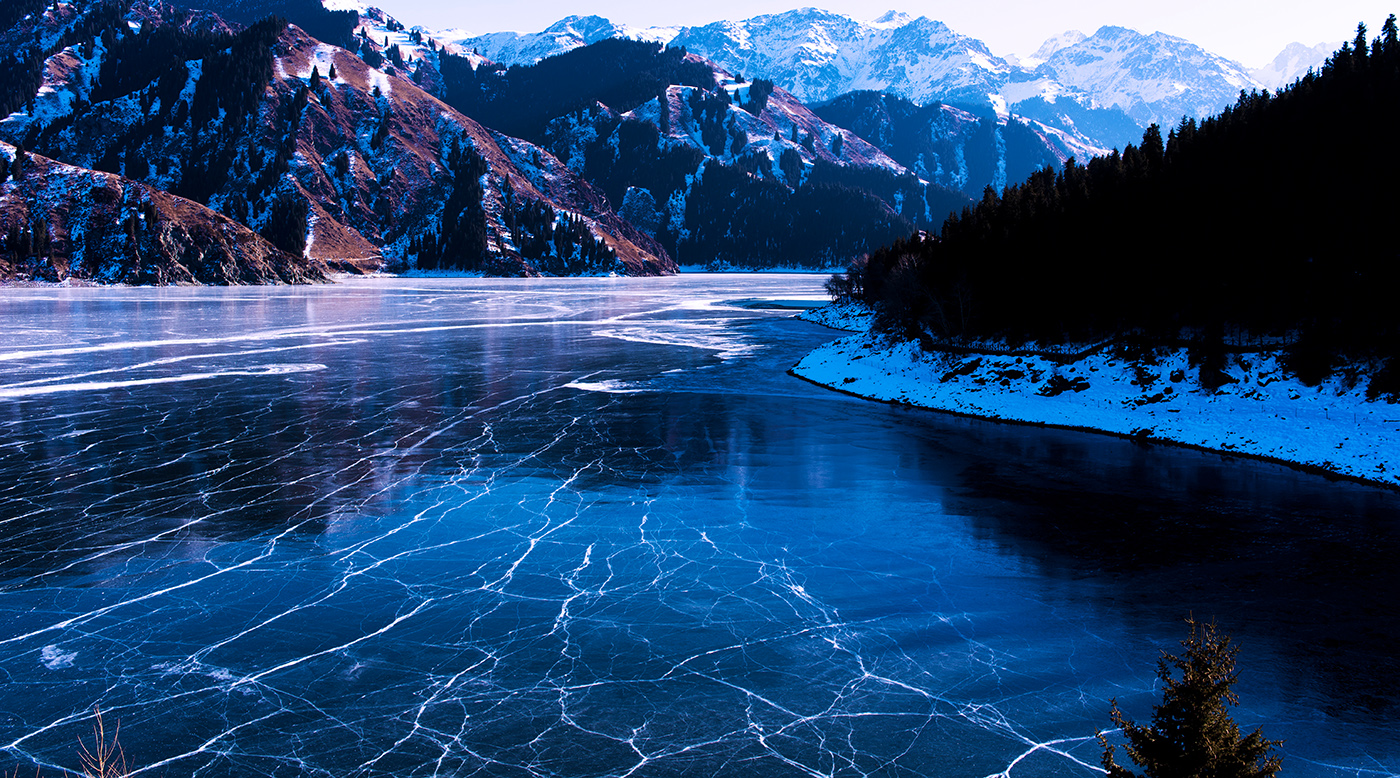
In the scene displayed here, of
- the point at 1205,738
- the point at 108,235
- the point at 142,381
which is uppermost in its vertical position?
the point at 108,235

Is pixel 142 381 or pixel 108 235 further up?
pixel 108 235

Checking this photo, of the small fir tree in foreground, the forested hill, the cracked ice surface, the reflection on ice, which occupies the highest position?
the forested hill

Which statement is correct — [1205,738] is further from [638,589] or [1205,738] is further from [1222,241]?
[1222,241]

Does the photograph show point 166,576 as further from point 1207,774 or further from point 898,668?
point 1207,774

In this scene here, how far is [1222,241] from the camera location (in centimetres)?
4681

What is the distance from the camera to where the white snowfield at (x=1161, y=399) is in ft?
107

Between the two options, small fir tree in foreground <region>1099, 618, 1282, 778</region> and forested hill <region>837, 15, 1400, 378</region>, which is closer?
small fir tree in foreground <region>1099, 618, 1282, 778</region>

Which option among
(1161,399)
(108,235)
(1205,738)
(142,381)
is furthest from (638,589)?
(108,235)

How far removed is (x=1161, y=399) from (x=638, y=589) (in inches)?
1307

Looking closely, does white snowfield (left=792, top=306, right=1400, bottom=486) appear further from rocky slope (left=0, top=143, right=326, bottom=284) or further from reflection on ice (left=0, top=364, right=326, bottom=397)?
rocky slope (left=0, top=143, right=326, bottom=284)

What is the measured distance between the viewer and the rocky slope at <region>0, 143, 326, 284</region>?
14462cm

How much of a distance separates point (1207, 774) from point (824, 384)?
150 feet

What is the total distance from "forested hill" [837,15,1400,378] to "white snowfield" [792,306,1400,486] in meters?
2.56

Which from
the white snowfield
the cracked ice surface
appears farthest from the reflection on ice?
the white snowfield
